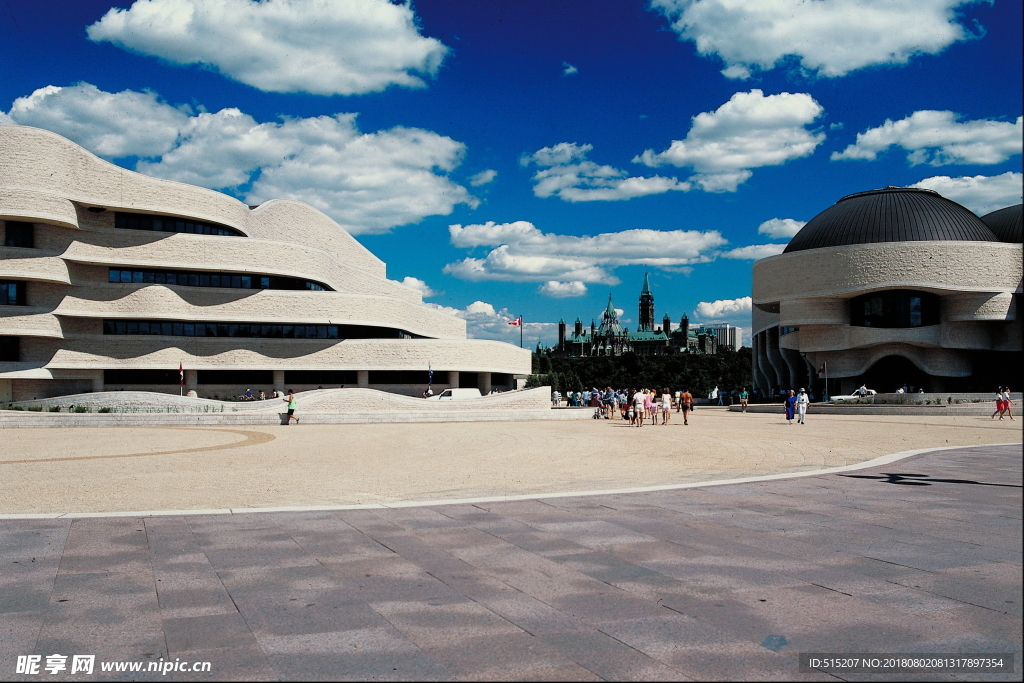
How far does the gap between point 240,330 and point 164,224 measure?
31.9 ft

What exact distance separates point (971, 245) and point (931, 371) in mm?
10632

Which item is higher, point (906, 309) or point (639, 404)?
point (906, 309)

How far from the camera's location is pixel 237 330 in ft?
195

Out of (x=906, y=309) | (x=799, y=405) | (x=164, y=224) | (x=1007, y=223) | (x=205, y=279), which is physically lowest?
(x=799, y=405)

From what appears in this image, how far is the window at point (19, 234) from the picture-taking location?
51.6 metres

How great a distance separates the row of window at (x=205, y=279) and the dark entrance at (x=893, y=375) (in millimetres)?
50120

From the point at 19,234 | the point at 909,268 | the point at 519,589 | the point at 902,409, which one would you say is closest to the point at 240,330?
the point at 19,234

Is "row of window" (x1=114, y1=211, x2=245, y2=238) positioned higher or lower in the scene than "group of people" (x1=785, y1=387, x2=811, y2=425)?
higher

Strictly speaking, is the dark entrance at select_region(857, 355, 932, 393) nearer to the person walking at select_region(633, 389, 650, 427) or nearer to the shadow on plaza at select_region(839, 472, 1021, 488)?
the person walking at select_region(633, 389, 650, 427)

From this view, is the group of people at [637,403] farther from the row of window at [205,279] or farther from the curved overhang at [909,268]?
the row of window at [205,279]

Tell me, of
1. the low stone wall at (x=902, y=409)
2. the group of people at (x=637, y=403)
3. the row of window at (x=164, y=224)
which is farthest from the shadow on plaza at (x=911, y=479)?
the row of window at (x=164, y=224)

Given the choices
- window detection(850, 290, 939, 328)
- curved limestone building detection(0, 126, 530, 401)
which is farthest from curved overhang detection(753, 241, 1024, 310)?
curved limestone building detection(0, 126, 530, 401)

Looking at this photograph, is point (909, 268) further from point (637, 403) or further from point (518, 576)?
point (518, 576)

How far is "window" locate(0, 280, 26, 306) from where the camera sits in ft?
170
